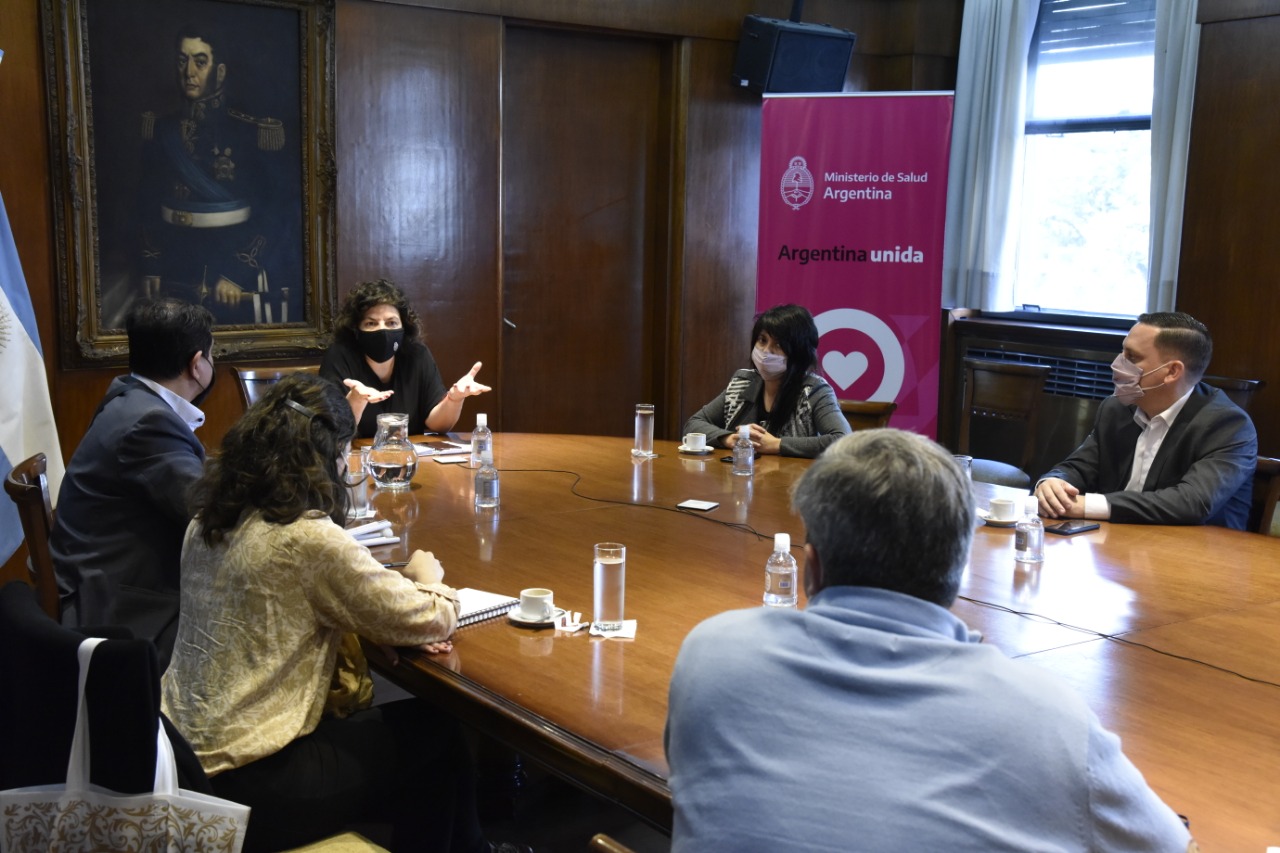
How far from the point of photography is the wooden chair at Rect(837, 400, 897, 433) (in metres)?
4.42

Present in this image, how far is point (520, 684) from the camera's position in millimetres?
2029

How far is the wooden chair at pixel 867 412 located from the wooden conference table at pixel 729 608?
2.44 feet

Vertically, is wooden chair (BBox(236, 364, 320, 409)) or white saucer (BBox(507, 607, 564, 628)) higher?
wooden chair (BBox(236, 364, 320, 409))

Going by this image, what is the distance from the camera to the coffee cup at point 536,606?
2309mm

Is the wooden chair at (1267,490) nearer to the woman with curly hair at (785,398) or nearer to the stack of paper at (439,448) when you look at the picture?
the woman with curly hair at (785,398)

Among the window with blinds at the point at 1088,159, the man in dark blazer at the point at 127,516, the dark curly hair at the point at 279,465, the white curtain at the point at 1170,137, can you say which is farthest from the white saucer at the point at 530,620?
the window with blinds at the point at 1088,159

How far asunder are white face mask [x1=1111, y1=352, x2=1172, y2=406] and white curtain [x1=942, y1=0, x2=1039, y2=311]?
8.93ft

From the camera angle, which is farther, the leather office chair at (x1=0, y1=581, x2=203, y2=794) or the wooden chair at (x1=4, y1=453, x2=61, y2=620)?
the wooden chair at (x1=4, y1=453, x2=61, y2=620)

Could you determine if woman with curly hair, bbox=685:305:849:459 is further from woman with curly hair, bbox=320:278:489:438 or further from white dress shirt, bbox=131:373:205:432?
white dress shirt, bbox=131:373:205:432

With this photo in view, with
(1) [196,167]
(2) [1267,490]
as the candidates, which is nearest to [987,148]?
(2) [1267,490]

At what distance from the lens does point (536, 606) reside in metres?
2.31

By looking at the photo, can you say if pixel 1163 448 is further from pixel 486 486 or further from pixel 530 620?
pixel 530 620

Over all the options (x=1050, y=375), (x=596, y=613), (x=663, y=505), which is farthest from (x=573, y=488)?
(x=1050, y=375)

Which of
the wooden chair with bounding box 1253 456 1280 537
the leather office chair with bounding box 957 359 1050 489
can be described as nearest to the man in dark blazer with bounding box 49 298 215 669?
the wooden chair with bounding box 1253 456 1280 537
